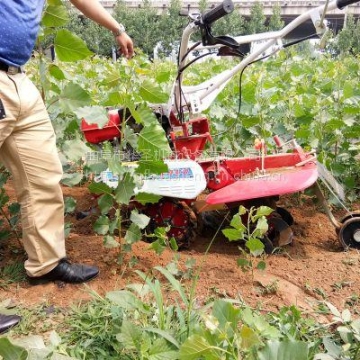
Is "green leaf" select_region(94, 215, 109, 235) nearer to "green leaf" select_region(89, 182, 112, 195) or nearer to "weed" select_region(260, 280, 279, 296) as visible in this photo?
"green leaf" select_region(89, 182, 112, 195)

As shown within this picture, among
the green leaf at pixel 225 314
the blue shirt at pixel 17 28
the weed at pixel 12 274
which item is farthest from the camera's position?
the weed at pixel 12 274

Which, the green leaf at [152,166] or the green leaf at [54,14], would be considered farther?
the green leaf at [152,166]

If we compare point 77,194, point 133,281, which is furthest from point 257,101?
point 133,281

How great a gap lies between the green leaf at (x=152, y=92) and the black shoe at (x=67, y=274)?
3.43 ft

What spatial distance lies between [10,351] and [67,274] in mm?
1287

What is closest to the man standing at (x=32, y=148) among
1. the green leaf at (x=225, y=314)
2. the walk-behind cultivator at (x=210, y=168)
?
the walk-behind cultivator at (x=210, y=168)

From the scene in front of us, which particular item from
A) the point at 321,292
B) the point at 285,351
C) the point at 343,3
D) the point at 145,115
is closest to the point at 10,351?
the point at 285,351

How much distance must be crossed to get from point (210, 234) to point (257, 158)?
72cm

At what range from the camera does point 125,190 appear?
8.77 ft

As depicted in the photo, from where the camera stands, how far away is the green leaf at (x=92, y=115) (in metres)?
2.49

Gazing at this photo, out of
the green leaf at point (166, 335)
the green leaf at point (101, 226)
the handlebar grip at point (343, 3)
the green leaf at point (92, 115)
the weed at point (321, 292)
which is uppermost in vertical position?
the handlebar grip at point (343, 3)

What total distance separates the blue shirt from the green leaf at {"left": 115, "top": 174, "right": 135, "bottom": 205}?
2.74ft

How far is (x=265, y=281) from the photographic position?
266cm

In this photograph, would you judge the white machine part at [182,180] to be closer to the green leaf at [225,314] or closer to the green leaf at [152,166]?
the green leaf at [152,166]
